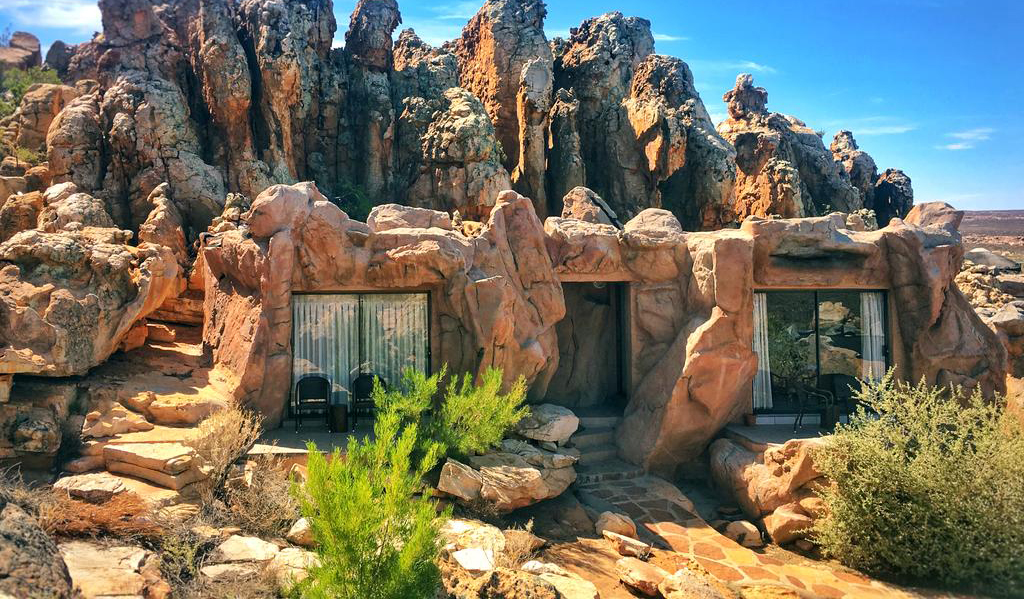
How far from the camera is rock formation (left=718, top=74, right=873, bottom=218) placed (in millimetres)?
27484

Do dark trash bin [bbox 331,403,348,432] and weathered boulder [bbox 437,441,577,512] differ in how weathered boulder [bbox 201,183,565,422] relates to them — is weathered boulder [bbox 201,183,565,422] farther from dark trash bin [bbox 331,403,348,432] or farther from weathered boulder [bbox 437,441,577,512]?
weathered boulder [bbox 437,441,577,512]

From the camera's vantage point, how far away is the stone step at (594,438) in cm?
1099

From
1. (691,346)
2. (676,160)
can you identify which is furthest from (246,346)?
(676,160)

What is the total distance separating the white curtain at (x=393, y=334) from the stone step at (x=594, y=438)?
2957mm

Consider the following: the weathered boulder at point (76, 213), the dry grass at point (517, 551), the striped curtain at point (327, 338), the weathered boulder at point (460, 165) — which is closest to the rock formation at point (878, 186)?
the weathered boulder at point (460, 165)

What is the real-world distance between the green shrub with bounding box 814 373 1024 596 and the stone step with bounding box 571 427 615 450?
387 cm

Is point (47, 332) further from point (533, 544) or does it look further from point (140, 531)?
point (533, 544)

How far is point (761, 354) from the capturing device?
11.7 metres

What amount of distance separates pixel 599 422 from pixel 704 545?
329cm

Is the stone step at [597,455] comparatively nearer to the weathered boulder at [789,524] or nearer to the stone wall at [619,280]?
the stone wall at [619,280]

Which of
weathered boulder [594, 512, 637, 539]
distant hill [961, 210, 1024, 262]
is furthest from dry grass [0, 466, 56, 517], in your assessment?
distant hill [961, 210, 1024, 262]

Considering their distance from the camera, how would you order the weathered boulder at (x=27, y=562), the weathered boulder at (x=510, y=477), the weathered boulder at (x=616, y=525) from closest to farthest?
the weathered boulder at (x=27, y=562)
the weathered boulder at (x=510, y=477)
the weathered boulder at (x=616, y=525)

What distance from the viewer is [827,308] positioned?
11719mm

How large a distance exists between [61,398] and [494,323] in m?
5.93
